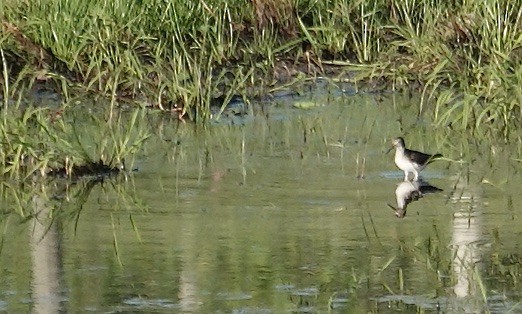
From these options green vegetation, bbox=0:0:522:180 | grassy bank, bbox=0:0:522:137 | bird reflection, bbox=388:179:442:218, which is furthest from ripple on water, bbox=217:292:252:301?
grassy bank, bbox=0:0:522:137

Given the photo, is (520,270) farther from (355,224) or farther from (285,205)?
(285,205)

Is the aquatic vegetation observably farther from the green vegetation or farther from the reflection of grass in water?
the green vegetation

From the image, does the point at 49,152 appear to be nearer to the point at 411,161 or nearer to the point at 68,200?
the point at 68,200

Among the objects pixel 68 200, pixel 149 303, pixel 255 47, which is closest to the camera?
pixel 149 303

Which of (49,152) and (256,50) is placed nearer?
(49,152)

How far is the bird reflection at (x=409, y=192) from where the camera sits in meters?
7.59

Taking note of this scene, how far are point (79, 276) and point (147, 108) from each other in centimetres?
475

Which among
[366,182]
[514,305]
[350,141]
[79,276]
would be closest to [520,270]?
[514,305]

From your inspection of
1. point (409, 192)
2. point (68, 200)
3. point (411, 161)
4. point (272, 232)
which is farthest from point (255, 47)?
point (272, 232)

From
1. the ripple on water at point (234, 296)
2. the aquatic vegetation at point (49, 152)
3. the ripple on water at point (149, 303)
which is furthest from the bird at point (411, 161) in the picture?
the ripple on water at point (149, 303)

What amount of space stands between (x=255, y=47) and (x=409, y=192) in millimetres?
4442

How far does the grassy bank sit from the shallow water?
0.76 m

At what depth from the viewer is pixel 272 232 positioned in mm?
6957

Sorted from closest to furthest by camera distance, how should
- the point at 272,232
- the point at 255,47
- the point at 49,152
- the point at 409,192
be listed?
1. the point at 272,232
2. the point at 409,192
3. the point at 49,152
4. the point at 255,47
